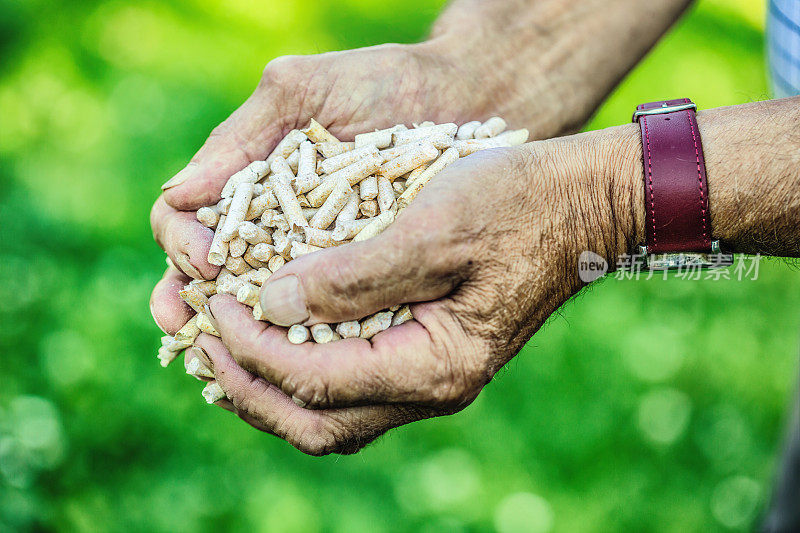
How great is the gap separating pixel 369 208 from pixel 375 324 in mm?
467

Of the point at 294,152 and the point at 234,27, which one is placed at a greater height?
the point at 234,27

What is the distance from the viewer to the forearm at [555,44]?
351 centimetres

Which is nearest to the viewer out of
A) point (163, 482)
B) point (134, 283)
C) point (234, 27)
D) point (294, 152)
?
point (294, 152)

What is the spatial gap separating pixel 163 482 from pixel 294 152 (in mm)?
2159

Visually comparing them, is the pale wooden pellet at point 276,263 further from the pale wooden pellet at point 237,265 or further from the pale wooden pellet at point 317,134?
the pale wooden pellet at point 317,134

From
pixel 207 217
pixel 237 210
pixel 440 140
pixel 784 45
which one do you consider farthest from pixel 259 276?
pixel 784 45

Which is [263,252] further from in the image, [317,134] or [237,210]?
[317,134]

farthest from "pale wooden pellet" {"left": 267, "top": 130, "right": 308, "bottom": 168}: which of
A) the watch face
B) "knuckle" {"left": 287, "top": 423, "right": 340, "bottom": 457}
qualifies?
the watch face

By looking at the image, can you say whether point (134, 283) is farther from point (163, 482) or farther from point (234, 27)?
point (234, 27)

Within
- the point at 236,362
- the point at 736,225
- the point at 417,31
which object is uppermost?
the point at 417,31

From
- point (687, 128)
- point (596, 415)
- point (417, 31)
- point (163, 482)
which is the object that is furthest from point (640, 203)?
point (417, 31)

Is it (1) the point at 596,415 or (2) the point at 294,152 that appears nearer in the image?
(2) the point at 294,152

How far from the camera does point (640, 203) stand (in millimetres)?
2389

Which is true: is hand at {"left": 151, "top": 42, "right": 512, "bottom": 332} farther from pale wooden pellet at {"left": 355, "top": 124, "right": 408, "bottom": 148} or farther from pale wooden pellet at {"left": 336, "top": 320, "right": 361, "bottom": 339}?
pale wooden pellet at {"left": 336, "top": 320, "right": 361, "bottom": 339}
